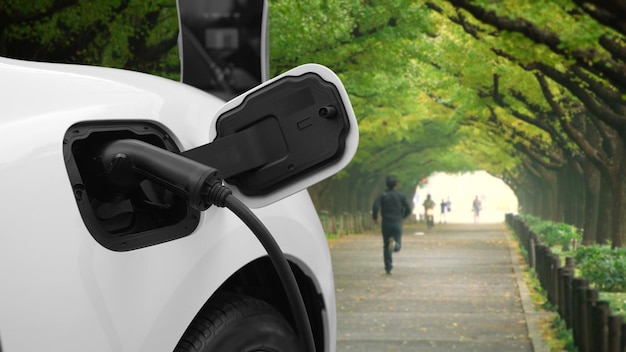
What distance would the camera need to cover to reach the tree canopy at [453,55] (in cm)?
1391

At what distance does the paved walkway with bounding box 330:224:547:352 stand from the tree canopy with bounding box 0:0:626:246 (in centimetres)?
342

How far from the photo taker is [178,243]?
225 cm

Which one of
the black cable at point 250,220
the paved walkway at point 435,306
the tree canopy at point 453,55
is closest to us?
the black cable at point 250,220

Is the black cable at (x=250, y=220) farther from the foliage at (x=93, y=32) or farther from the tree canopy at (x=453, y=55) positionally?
the foliage at (x=93, y=32)

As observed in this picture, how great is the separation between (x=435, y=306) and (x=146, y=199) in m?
14.1

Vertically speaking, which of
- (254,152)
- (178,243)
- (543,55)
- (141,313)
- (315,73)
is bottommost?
(141,313)

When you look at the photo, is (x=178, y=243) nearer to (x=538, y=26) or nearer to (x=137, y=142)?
(x=137, y=142)

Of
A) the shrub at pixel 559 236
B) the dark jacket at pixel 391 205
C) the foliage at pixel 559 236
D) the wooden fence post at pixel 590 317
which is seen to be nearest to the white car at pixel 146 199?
the wooden fence post at pixel 590 317

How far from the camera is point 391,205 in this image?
21.5 m

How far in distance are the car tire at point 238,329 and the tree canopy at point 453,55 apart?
8344 millimetres

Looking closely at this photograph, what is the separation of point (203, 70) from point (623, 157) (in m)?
22.2

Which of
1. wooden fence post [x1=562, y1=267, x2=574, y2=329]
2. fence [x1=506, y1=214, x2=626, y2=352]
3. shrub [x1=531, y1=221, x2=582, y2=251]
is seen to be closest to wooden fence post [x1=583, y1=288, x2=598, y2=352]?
fence [x1=506, y1=214, x2=626, y2=352]

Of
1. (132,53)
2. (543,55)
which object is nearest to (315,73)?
(543,55)

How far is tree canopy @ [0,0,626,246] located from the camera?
Result: 13914 millimetres
